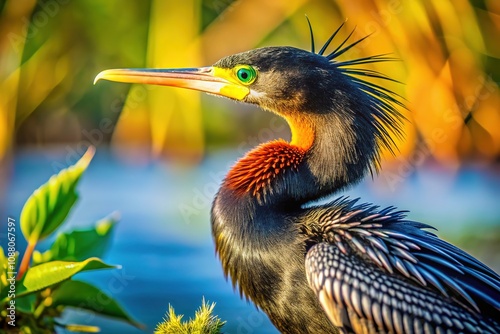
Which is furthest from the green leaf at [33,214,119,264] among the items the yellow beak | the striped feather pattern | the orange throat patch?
the striped feather pattern

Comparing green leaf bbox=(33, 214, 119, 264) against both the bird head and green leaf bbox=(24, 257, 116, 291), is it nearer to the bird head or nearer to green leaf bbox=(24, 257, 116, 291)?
green leaf bbox=(24, 257, 116, 291)

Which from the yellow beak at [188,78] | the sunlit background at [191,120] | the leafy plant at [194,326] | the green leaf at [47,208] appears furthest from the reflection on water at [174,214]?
the leafy plant at [194,326]

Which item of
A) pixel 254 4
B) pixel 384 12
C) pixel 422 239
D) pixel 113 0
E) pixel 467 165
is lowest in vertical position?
pixel 422 239

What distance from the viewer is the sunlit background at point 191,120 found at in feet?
14.1

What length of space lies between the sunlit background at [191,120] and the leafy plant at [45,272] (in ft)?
2.72

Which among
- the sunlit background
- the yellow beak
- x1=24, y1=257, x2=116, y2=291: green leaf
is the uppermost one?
the sunlit background

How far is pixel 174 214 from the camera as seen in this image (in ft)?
14.3

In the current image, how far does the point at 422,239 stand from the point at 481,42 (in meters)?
1.94

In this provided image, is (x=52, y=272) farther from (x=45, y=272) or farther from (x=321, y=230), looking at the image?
(x=321, y=230)

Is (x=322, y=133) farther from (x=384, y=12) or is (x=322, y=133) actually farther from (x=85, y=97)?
(x=85, y=97)

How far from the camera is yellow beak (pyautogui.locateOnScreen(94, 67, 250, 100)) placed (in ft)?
10.0

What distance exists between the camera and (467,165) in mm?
4352

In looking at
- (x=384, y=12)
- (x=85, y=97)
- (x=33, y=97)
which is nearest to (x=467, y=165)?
(x=384, y=12)

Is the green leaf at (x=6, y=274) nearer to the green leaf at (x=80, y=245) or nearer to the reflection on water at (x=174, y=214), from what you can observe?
the green leaf at (x=80, y=245)
